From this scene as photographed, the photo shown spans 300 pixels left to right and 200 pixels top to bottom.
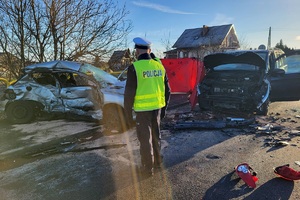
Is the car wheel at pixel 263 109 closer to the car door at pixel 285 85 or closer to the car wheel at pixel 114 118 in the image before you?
the car door at pixel 285 85

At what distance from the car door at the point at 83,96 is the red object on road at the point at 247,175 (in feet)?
13.6

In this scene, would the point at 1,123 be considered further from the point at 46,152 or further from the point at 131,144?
the point at 131,144

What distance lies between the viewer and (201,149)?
15.6 ft

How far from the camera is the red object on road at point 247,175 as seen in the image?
3.32 meters

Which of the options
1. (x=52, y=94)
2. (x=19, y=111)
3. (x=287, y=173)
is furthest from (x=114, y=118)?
(x=287, y=173)

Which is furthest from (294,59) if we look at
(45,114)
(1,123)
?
(1,123)

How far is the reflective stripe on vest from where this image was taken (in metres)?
3.41

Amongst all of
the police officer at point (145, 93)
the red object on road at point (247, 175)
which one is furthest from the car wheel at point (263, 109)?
the police officer at point (145, 93)

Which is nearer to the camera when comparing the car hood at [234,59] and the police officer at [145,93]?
the police officer at [145,93]

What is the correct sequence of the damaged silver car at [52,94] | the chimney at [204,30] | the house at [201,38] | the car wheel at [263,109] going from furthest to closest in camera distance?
the chimney at [204,30], the house at [201,38], the car wheel at [263,109], the damaged silver car at [52,94]

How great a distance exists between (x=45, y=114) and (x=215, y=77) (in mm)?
5174

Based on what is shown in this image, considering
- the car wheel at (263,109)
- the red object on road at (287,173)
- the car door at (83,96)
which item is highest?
the car door at (83,96)

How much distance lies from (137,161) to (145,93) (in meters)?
1.34

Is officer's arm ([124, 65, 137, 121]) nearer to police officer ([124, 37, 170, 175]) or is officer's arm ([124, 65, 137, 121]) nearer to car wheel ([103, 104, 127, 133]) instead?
police officer ([124, 37, 170, 175])
